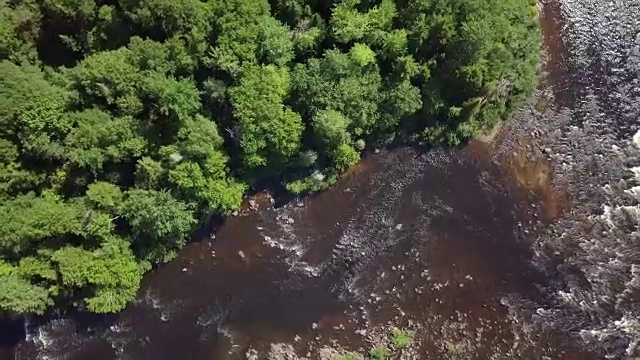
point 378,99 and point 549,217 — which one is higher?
point 378,99

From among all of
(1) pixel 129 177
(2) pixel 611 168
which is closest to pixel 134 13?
(1) pixel 129 177

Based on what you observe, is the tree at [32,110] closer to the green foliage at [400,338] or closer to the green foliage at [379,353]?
the green foliage at [379,353]

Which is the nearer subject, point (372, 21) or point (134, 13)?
point (134, 13)

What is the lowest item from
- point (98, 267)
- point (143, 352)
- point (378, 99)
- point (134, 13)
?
point (143, 352)

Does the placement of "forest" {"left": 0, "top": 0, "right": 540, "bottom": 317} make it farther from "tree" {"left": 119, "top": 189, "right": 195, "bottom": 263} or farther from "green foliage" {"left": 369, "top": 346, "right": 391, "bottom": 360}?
"green foliage" {"left": 369, "top": 346, "right": 391, "bottom": 360}

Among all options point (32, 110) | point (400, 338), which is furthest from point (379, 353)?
point (32, 110)

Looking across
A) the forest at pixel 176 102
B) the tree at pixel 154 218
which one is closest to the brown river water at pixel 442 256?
the tree at pixel 154 218

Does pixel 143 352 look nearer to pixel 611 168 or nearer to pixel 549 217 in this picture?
pixel 549 217
